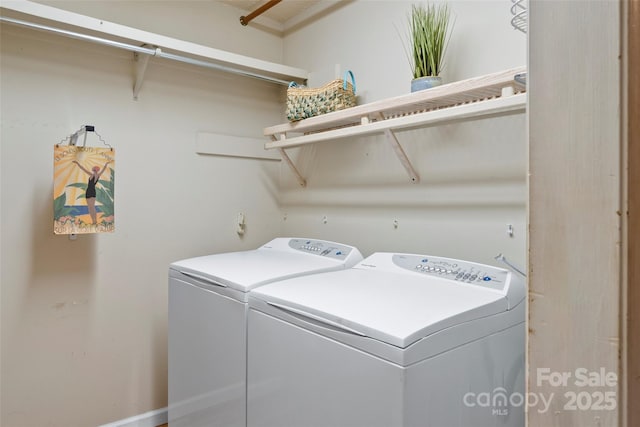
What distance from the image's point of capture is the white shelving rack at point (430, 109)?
1296 mm

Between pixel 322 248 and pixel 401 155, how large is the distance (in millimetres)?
610

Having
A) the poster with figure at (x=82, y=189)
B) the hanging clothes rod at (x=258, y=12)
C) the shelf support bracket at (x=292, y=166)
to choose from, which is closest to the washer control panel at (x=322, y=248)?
the shelf support bracket at (x=292, y=166)

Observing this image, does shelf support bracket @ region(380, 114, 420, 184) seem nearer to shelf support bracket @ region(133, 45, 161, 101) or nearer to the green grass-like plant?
the green grass-like plant

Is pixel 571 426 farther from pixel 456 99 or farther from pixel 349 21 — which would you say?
pixel 349 21

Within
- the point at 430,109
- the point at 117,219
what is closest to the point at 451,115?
the point at 430,109

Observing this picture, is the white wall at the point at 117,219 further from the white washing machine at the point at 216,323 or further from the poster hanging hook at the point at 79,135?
the white washing machine at the point at 216,323

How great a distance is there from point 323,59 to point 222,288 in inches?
59.6

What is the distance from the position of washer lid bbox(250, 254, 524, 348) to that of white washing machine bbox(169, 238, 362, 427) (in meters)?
0.16

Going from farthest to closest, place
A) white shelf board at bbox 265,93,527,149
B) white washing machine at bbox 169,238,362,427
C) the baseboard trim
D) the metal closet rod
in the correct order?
the baseboard trim → the metal closet rod → white washing machine at bbox 169,238,362,427 → white shelf board at bbox 265,93,527,149

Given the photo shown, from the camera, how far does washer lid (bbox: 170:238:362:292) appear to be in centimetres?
153

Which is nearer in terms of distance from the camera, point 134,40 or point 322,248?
point 134,40
